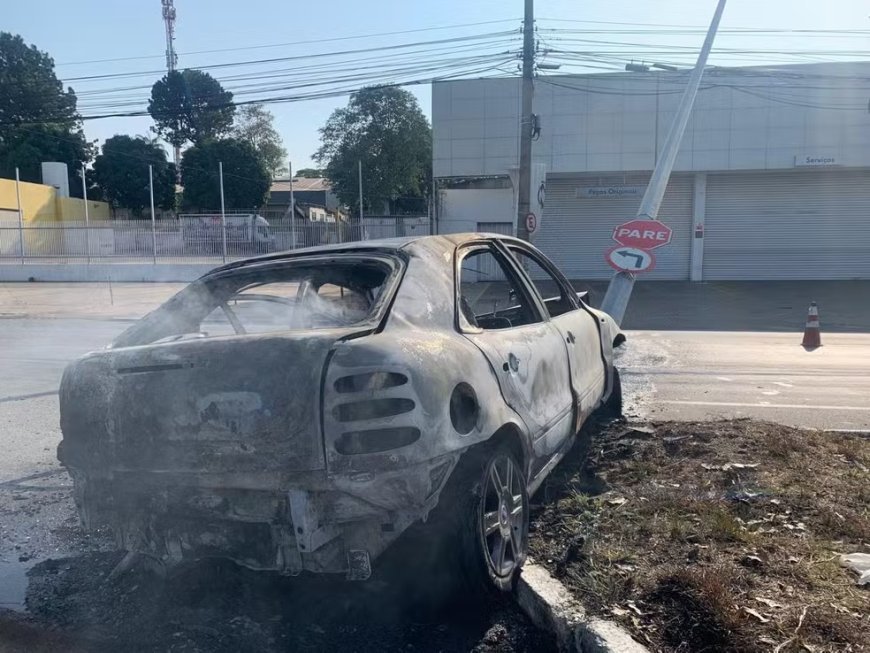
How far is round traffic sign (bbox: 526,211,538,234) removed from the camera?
1777 centimetres

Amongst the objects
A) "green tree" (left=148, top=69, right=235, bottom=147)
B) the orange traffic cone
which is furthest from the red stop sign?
"green tree" (left=148, top=69, right=235, bottom=147)

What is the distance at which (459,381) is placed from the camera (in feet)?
10.2

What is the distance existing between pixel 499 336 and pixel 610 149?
78.5 ft

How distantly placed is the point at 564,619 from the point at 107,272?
100 ft

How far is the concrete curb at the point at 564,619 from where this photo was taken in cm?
285

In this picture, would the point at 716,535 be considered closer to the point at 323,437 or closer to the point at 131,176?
the point at 323,437

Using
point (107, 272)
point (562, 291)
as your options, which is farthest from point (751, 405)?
point (107, 272)

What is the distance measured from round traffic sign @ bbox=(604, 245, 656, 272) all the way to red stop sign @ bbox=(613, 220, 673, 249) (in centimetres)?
8

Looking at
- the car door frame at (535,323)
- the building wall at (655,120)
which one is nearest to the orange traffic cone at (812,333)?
the car door frame at (535,323)

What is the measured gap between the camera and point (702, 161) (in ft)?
85.0

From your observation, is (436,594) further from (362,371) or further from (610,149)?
(610,149)

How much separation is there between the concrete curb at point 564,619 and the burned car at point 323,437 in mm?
123

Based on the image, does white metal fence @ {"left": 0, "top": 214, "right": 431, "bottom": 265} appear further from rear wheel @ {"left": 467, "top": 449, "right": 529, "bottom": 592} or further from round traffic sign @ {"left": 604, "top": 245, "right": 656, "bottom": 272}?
rear wheel @ {"left": 467, "top": 449, "right": 529, "bottom": 592}

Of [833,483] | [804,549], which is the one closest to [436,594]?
[804,549]
